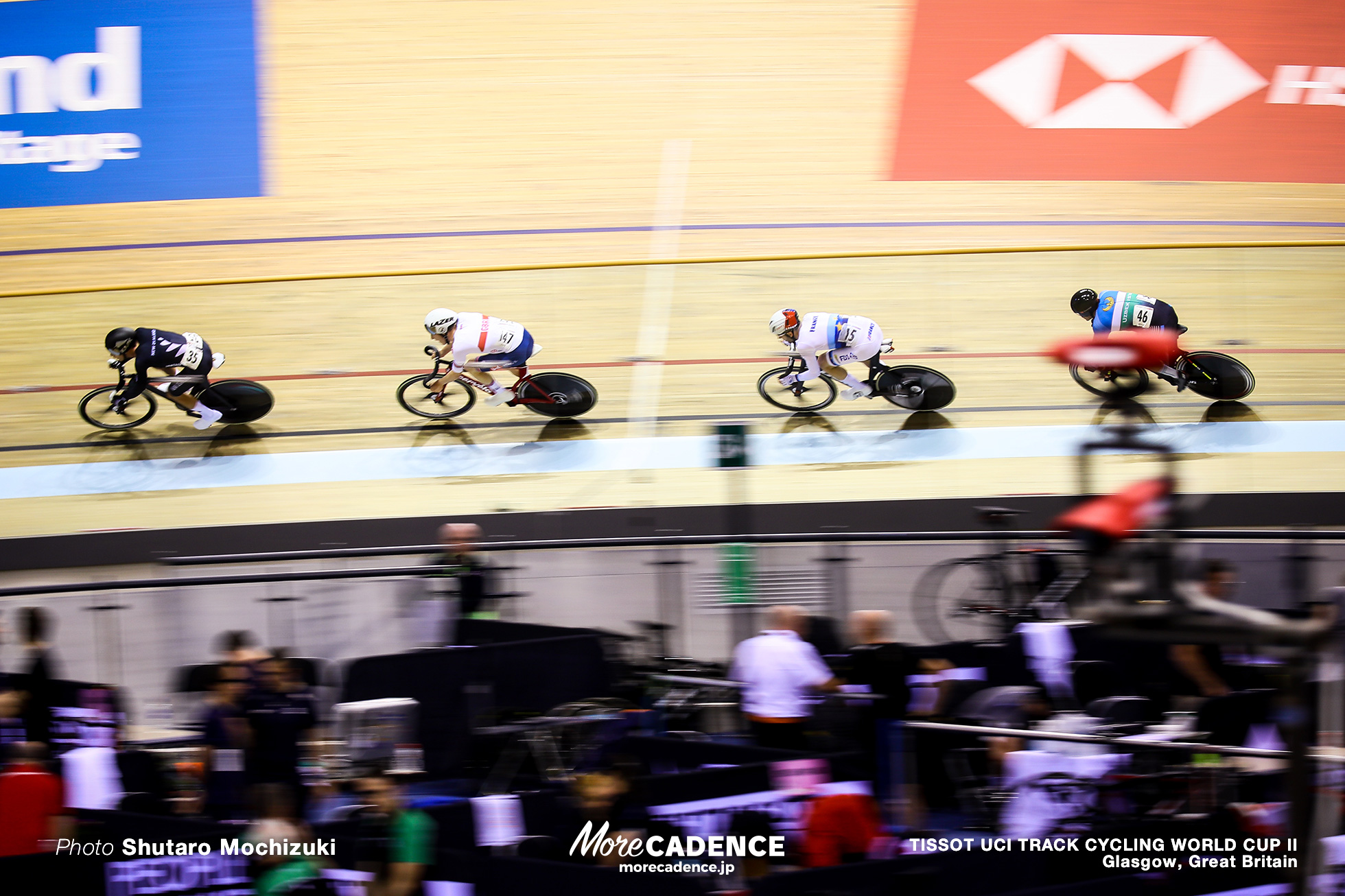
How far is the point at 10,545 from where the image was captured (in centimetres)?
868

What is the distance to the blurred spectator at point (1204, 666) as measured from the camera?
17.9 feet

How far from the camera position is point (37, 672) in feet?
18.5

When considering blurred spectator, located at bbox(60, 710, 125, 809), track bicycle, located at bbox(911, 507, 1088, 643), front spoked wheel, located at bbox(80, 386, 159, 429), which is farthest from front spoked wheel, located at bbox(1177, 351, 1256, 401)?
front spoked wheel, located at bbox(80, 386, 159, 429)

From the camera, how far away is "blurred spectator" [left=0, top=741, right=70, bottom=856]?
14.8 feet

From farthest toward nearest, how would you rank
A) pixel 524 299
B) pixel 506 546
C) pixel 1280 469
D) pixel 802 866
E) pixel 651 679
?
1. pixel 524 299
2. pixel 1280 469
3. pixel 506 546
4. pixel 651 679
5. pixel 802 866

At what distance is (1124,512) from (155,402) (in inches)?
312

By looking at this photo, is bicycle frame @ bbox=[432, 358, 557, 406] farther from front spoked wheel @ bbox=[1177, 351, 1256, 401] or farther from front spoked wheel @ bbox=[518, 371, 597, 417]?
front spoked wheel @ bbox=[1177, 351, 1256, 401]

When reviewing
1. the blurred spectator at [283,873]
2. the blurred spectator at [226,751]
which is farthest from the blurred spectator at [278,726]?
the blurred spectator at [283,873]

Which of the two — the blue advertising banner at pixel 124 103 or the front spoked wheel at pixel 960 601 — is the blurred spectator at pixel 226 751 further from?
the blue advertising banner at pixel 124 103

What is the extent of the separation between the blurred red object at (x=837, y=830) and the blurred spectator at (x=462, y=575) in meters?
2.73

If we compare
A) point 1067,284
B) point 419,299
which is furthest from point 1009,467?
point 419,299

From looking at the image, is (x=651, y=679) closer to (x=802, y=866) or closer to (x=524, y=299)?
(x=802, y=866)

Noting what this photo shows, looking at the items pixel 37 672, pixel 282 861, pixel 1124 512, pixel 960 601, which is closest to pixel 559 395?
pixel 960 601

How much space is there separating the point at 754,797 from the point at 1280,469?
18.4ft
